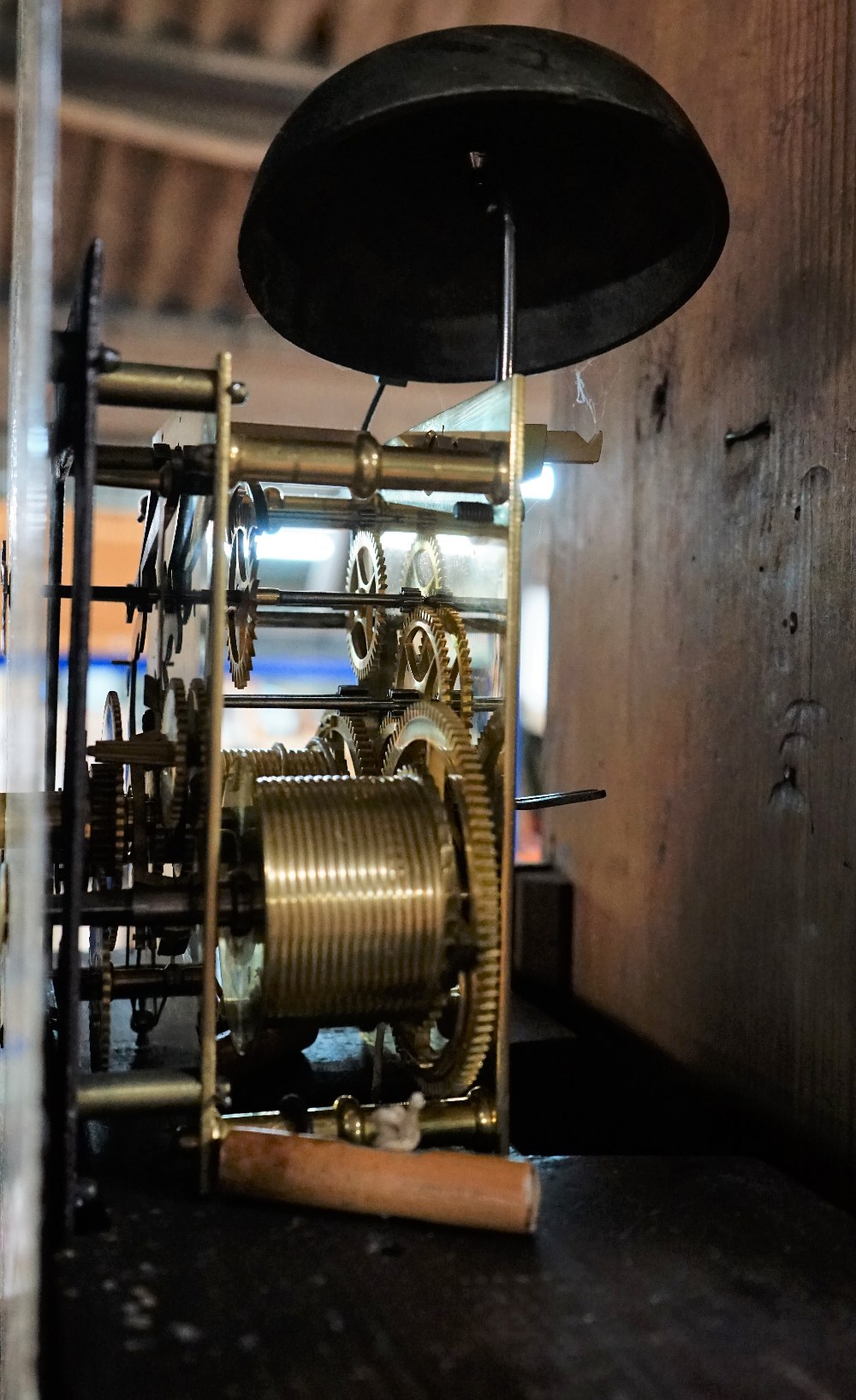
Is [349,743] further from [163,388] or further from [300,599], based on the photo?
[163,388]

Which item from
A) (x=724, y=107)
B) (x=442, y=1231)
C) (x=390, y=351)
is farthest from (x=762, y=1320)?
(x=724, y=107)

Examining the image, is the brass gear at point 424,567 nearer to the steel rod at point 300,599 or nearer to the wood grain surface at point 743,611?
the steel rod at point 300,599

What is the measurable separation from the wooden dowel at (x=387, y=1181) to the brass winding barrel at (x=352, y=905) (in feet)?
0.49

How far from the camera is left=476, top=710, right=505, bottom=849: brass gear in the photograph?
115 centimetres

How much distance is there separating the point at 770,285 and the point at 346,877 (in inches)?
36.1

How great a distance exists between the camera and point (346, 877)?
1.10m

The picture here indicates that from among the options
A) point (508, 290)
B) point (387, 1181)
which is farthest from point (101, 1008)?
point (508, 290)

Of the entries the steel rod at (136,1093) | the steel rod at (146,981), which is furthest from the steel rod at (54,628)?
the steel rod at (136,1093)

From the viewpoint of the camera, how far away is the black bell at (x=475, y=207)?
110 centimetres

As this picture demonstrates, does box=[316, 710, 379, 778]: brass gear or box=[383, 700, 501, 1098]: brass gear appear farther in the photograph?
box=[316, 710, 379, 778]: brass gear

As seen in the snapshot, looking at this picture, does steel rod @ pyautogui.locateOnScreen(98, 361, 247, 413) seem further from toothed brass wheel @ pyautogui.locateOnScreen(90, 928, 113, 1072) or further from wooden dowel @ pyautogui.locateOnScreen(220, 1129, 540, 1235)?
wooden dowel @ pyautogui.locateOnScreen(220, 1129, 540, 1235)

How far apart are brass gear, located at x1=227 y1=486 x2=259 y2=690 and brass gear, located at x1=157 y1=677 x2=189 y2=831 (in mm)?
105

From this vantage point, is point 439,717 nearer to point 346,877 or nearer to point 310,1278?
point 346,877

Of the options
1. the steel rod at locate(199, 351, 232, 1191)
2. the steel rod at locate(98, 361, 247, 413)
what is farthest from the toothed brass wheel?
the steel rod at locate(98, 361, 247, 413)
